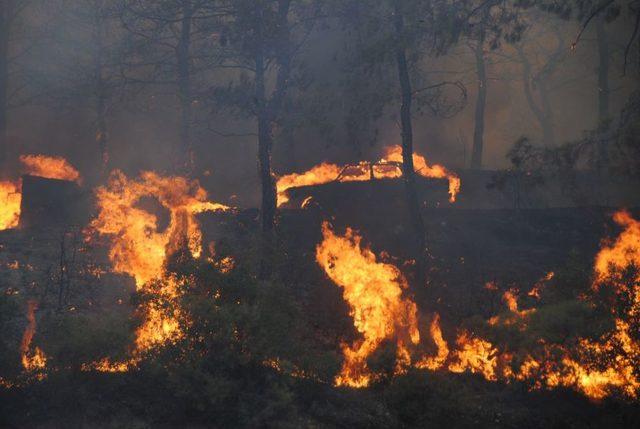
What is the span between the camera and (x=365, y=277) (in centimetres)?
1294

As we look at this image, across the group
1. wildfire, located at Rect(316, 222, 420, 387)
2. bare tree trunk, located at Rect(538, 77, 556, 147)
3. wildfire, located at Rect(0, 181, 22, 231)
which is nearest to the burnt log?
wildfire, located at Rect(0, 181, 22, 231)

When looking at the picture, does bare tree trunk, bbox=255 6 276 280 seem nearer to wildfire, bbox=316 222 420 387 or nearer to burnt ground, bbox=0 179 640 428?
burnt ground, bbox=0 179 640 428

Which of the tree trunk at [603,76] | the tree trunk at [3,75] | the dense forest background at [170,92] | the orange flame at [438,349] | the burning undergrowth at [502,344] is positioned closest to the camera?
the burning undergrowth at [502,344]

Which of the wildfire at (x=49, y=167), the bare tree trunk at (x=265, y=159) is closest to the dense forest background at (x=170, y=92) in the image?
the wildfire at (x=49, y=167)

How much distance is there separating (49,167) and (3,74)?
553cm

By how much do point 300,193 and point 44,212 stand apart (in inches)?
329

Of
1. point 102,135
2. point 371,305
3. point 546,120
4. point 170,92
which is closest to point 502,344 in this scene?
point 371,305

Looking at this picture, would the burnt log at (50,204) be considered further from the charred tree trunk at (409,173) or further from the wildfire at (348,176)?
the charred tree trunk at (409,173)

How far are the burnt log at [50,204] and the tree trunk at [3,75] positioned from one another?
8.41 metres

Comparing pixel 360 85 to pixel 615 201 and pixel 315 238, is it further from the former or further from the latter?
pixel 615 201

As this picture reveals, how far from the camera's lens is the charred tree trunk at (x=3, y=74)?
1056 inches

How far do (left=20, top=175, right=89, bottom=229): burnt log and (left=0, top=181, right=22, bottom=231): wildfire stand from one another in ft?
1.72

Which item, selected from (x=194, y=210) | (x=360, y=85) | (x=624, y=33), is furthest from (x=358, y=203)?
(x=624, y=33)

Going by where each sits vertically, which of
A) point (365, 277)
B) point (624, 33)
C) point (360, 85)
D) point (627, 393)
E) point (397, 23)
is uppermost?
point (624, 33)
